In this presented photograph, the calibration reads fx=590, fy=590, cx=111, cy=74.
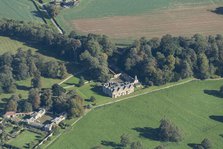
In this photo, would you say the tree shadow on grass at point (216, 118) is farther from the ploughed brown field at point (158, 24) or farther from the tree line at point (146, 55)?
the ploughed brown field at point (158, 24)

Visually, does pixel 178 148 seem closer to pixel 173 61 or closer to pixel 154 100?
pixel 154 100

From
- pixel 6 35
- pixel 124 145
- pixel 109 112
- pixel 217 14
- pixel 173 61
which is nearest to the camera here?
pixel 124 145

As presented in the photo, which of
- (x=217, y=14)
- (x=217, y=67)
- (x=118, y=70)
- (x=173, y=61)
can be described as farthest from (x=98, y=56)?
(x=217, y=14)

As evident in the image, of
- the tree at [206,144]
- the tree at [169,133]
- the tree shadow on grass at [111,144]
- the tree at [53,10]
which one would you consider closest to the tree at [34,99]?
the tree shadow on grass at [111,144]

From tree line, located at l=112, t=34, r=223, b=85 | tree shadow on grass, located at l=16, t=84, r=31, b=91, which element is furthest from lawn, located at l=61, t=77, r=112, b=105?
tree line, located at l=112, t=34, r=223, b=85

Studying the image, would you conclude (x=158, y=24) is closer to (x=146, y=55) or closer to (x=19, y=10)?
(x=146, y=55)

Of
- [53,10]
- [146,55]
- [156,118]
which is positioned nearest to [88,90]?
[146,55]
